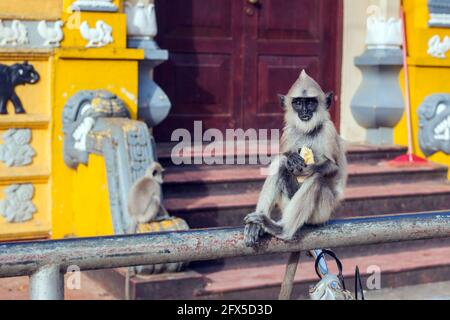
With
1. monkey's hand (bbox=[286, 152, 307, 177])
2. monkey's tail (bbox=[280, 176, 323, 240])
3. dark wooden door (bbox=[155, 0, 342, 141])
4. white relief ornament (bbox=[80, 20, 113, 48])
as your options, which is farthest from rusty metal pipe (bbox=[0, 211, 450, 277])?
dark wooden door (bbox=[155, 0, 342, 141])

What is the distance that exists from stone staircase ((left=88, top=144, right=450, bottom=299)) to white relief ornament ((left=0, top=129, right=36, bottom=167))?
46.0 inches

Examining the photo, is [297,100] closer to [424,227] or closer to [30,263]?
[424,227]

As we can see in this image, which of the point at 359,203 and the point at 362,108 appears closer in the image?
the point at 359,203

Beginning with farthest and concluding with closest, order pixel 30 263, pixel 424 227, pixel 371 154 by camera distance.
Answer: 1. pixel 371 154
2. pixel 424 227
3. pixel 30 263

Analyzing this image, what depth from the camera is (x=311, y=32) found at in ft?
30.2

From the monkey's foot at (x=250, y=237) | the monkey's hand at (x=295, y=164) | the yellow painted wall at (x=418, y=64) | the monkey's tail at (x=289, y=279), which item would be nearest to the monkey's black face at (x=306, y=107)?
the monkey's hand at (x=295, y=164)

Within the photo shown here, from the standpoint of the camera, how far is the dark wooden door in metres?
8.52

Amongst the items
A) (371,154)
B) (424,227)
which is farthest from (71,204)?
(424,227)

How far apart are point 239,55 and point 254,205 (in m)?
2.09

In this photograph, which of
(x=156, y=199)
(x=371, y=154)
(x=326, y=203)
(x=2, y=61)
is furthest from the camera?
(x=371, y=154)

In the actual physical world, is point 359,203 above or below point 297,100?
below

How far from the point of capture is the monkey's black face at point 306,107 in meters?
4.22

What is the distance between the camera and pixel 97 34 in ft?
23.8
